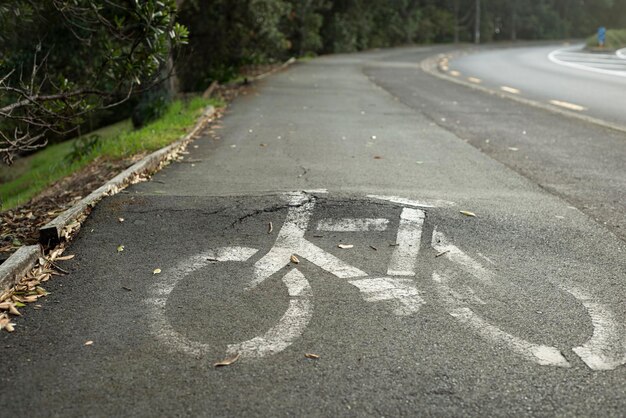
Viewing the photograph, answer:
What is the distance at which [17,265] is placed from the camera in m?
4.39

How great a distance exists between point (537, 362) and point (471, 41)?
2754 inches

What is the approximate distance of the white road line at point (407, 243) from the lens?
450cm

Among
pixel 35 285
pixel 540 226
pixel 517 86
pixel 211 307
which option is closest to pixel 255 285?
pixel 211 307

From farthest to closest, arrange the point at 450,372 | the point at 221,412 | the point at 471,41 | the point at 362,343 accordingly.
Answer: the point at 471,41 → the point at 362,343 → the point at 450,372 → the point at 221,412

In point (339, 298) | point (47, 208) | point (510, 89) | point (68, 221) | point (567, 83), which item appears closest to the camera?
point (339, 298)

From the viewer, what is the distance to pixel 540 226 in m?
5.44

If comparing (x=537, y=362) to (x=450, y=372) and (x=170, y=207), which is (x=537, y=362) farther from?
(x=170, y=207)

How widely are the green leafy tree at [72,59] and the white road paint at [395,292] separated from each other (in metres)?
3.08

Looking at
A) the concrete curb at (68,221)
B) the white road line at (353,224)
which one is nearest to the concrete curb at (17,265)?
the concrete curb at (68,221)

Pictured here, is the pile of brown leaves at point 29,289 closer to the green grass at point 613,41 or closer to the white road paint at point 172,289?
the white road paint at point 172,289

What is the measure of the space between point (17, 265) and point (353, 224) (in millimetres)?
2468

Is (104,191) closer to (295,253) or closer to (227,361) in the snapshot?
(295,253)

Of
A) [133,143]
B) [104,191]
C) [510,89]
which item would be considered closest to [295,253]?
[104,191]

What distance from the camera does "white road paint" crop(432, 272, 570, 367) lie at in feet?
10.9
